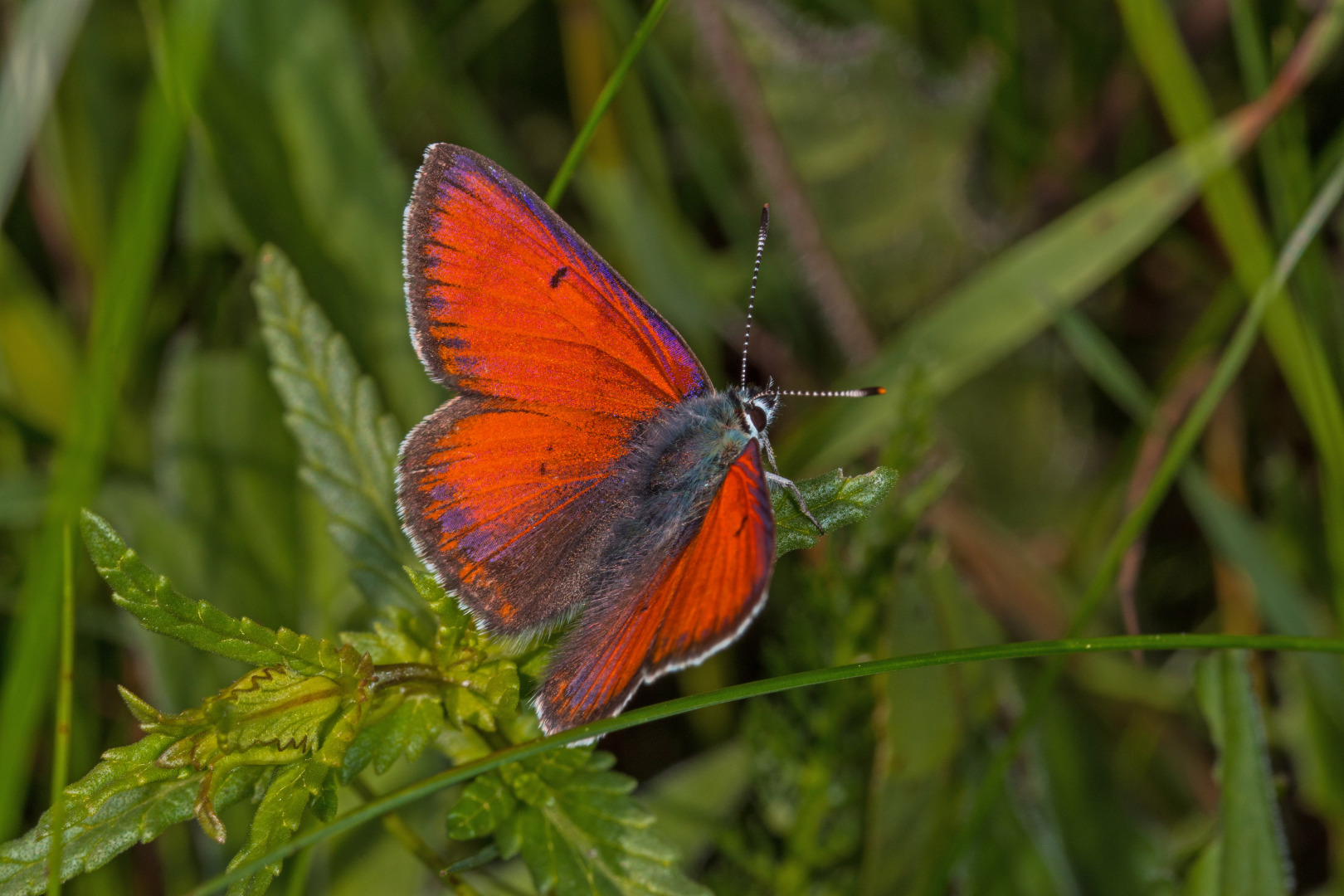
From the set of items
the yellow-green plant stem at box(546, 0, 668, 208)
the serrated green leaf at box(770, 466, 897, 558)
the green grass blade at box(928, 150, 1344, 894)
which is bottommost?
the green grass blade at box(928, 150, 1344, 894)

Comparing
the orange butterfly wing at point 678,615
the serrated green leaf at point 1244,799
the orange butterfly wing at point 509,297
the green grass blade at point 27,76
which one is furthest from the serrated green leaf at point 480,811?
the green grass blade at point 27,76

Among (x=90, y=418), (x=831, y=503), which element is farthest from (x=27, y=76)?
(x=831, y=503)

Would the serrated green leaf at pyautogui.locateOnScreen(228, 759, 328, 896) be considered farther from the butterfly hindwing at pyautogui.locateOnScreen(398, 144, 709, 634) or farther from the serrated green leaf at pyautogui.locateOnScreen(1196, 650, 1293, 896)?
the serrated green leaf at pyautogui.locateOnScreen(1196, 650, 1293, 896)

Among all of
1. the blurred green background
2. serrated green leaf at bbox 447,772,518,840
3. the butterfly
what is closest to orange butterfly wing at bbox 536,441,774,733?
the butterfly

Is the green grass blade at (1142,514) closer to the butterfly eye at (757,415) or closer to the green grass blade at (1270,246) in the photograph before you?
the green grass blade at (1270,246)

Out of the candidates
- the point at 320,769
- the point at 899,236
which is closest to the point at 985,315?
the point at 899,236

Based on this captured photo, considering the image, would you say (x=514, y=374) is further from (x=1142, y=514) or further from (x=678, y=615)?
(x=1142, y=514)
